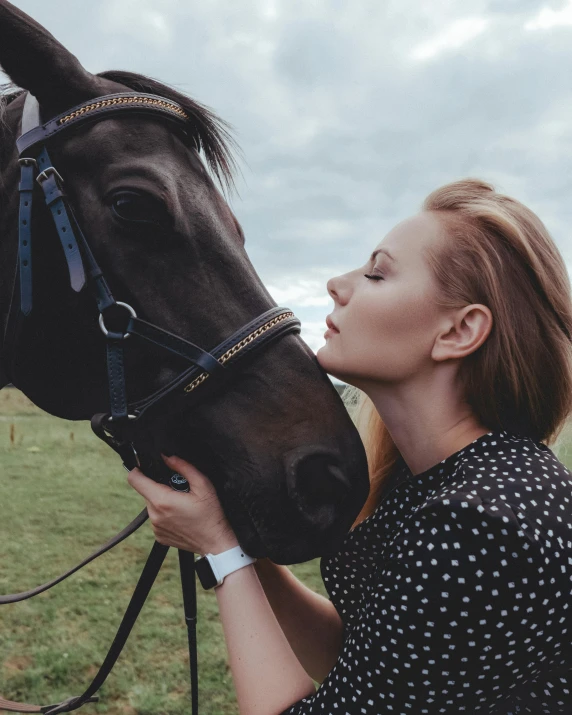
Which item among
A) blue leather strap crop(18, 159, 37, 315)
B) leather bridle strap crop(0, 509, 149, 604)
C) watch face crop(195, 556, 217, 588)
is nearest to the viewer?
watch face crop(195, 556, 217, 588)

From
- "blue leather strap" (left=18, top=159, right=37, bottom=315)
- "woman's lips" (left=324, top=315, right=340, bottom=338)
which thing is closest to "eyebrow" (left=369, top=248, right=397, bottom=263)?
"woman's lips" (left=324, top=315, right=340, bottom=338)

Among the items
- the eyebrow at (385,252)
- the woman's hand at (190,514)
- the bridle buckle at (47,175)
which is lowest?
the woman's hand at (190,514)

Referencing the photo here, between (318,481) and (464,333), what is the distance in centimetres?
60

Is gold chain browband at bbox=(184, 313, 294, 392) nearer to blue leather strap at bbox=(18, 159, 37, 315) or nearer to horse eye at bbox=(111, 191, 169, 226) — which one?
horse eye at bbox=(111, 191, 169, 226)

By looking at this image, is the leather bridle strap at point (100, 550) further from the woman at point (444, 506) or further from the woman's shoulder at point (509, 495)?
the woman's shoulder at point (509, 495)

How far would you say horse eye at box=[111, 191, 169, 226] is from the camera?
5.61ft

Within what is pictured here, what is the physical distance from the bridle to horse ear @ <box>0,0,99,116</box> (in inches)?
2.8

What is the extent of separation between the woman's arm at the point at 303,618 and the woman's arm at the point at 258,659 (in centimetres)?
61

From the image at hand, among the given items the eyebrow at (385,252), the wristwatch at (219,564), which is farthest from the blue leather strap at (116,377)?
the eyebrow at (385,252)

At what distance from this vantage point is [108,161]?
1.80 m

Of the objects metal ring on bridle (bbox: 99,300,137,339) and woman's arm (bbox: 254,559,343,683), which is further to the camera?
woman's arm (bbox: 254,559,343,683)

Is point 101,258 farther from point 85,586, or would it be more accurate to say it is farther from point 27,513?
point 27,513

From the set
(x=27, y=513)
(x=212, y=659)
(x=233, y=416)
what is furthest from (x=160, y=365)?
(x=27, y=513)

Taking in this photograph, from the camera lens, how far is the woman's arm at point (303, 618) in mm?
2123
